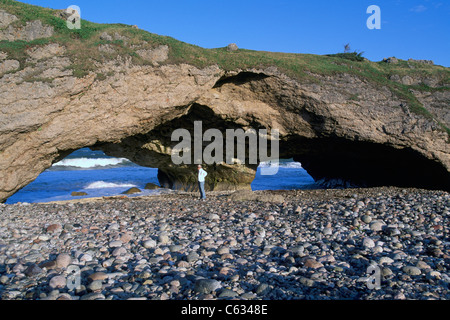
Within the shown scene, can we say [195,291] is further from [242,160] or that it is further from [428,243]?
[242,160]

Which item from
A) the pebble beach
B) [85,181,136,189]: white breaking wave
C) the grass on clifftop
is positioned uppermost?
the grass on clifftop

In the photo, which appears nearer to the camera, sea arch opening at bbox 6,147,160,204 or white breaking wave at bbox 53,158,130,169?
sea arch opening at bbox 6,147,160,204

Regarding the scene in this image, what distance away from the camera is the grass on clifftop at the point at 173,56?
10242 mm

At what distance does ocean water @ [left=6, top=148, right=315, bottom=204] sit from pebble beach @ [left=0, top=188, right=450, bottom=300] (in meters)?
10.7

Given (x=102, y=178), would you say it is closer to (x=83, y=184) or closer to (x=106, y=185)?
(x=83, y=184)

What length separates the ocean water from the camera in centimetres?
1970

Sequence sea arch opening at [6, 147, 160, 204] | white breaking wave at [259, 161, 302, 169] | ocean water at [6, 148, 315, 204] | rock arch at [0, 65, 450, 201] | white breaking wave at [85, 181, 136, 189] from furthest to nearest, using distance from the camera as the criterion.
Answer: white breaking wave at [259, 161, 302, 169], white breaking wave at [85, 181, 136, 189], ocean water at [6, 148, 315, 204], sea arch opening at [6, 147, 160, 204], rock arch at [0, 65, 450, 201]

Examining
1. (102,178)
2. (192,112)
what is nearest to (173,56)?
(192,112)

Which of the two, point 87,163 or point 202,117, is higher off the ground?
point 202,117

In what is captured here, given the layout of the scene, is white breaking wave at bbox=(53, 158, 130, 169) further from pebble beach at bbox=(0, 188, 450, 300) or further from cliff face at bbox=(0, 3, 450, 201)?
pebble beach at bbox=(0, 188, 450, 300)

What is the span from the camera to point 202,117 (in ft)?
45.1

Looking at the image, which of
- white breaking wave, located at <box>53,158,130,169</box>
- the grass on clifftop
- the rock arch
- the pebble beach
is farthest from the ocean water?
the pebble beach

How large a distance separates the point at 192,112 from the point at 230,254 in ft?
30.4
